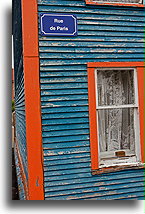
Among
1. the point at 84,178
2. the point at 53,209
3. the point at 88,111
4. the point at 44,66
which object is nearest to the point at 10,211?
the point at 53,209

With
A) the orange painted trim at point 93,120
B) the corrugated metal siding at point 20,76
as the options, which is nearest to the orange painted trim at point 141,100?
the orange painted trim at point 93,120

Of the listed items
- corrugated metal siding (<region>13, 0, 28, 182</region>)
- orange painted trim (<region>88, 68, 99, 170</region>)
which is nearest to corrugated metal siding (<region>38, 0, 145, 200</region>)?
orange painted trim (<region>88, 68, 99, 170</region>)

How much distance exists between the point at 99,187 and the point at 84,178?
249mm

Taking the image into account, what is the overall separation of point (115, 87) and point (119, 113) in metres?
0.37

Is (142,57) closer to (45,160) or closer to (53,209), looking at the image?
(45,160)

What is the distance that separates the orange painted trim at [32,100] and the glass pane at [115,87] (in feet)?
2.96

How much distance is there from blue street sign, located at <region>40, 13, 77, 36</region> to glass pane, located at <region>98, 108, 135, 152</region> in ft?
3.90

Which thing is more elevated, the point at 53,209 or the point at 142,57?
the point at 142,57

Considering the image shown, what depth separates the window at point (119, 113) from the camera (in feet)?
12.0

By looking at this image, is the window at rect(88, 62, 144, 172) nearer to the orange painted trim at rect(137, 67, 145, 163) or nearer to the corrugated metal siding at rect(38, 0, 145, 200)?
the orange painted trim at rect(137, 67, 145, 163)

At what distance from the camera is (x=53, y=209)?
336 cm

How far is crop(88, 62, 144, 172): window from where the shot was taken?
367cm

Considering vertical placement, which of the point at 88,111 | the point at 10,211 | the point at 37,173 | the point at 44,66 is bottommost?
the point at 10,211

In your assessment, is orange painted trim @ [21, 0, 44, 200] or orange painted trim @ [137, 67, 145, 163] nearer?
orange painted trim @ [21, 0, 44, 200]
